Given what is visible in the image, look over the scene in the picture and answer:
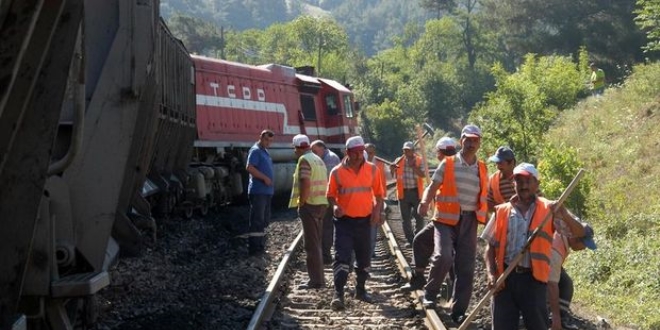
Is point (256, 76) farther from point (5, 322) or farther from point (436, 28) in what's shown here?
point (436, 28)

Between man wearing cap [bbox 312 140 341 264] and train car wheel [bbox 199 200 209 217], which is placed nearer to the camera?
man wearing cap [bbox 312 140 341 264]

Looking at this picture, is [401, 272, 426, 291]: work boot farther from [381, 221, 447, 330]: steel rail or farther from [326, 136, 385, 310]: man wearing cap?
[326, 136, 385, 310]: man wearing cap

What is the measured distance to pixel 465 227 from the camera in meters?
8.82

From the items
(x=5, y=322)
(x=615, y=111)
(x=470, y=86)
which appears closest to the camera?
A: (x=5, y=322)

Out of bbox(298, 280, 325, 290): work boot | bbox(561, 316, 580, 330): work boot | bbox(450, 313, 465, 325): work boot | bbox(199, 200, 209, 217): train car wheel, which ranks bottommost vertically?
bbox(561, 316, 580, 330): work boot

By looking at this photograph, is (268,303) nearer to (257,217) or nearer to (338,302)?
(338,302)

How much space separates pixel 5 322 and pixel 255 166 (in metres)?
8.54

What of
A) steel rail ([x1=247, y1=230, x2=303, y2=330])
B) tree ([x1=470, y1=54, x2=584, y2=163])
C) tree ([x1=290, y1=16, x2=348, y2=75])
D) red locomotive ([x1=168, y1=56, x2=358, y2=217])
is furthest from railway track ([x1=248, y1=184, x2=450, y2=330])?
tree ([x1=290, y1=16, x2=348, y2=75])

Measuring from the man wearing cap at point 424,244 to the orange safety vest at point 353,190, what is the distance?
2.09ft

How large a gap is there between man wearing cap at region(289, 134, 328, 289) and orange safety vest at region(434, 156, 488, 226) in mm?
2123

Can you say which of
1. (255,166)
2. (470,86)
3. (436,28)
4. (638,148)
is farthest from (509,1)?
(255,166)

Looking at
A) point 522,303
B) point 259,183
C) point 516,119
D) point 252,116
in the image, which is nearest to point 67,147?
point 522,303

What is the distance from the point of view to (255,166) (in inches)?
505

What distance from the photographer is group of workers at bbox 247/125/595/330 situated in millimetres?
6371
